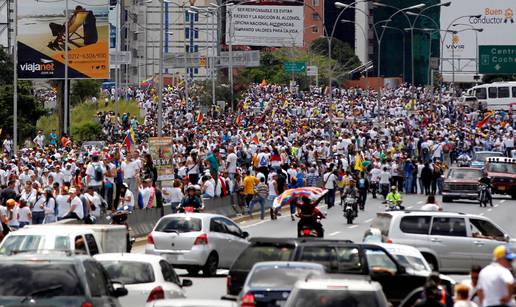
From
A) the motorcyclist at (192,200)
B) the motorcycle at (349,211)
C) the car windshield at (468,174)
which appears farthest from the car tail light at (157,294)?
the car windshield at (468,174)

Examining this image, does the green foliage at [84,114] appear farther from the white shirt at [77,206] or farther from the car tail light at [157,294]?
the car tail light at [157,294]

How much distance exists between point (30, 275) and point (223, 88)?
85.2 meters

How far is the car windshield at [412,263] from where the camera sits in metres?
24.2

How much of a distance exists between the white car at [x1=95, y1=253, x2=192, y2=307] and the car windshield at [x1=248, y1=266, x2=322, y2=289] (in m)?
1.03

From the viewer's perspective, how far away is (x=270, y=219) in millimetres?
46594

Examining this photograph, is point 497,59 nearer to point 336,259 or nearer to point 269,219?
point 269,219

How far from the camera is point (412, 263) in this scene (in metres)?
24.4

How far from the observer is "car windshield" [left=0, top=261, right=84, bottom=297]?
53.8 feet

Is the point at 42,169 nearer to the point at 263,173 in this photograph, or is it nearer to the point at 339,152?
the point at 263,173

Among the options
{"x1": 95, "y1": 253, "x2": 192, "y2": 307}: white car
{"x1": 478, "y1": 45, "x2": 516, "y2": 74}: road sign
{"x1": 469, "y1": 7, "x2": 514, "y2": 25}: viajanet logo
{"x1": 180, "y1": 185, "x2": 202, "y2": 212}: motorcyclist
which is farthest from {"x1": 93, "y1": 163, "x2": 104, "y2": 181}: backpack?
{"x1": 469, "y1": 7, "x2": 514, "y2": 25}: viajanet logo

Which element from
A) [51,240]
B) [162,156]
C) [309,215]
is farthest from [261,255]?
[162,156]

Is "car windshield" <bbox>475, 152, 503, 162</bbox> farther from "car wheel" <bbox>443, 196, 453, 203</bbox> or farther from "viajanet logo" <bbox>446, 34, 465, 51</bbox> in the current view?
"viajanet logo" <bbox>446, 34, 465, 51</bbox>

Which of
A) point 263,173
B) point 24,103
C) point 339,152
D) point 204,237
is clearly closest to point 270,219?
point 263,173

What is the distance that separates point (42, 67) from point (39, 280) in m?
62.3
